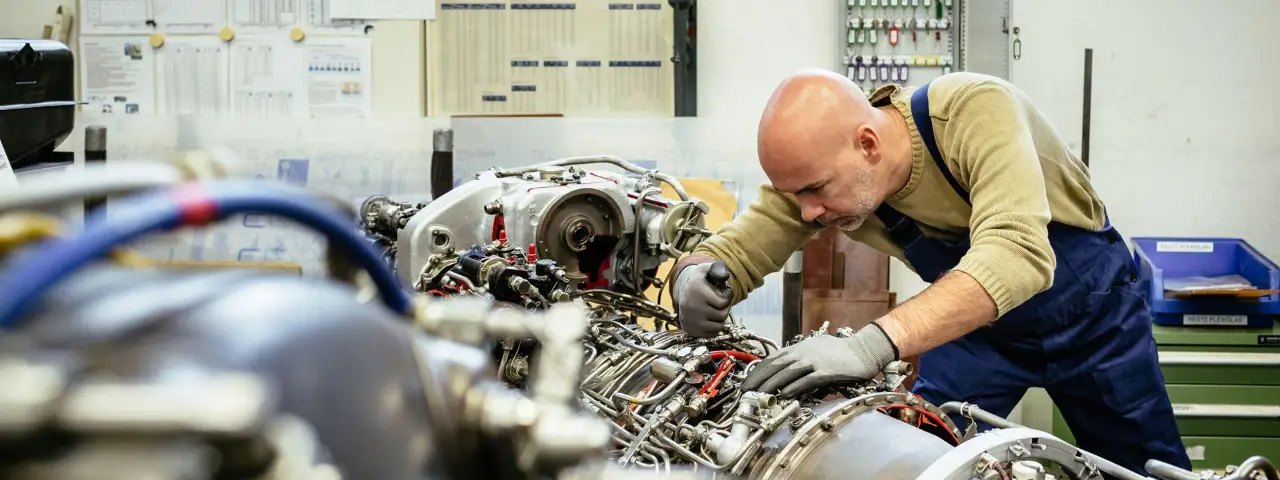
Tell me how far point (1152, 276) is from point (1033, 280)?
2.22 metres

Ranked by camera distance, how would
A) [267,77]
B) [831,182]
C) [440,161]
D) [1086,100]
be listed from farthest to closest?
[267,77] < [1086,100] < [440,161] < [831,182]

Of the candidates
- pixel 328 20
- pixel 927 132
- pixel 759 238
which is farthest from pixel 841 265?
pixel 328 20

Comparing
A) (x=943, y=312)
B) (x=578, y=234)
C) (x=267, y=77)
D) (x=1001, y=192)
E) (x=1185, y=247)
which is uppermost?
(x=267, y=77)

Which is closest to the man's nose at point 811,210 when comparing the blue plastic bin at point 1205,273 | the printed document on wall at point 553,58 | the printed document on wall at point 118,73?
the blue plastic bin at point 1205,273

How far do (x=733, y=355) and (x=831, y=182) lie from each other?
462 mm

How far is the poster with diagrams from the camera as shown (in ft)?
14.8

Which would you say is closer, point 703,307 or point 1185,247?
point 703,307

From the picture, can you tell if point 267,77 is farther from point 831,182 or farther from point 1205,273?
point 1205,273

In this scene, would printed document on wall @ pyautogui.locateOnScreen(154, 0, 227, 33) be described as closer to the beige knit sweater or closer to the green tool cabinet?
the beige knit sweater

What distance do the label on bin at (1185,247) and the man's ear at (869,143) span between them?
97.4 inches

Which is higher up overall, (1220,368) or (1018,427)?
(1018,427)

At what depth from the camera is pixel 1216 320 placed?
3639 mm

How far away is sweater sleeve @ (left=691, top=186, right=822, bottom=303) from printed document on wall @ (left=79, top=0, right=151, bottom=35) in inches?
131

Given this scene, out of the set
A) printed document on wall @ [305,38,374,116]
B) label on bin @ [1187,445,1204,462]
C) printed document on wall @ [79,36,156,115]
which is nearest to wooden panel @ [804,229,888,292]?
label on bin @ [1187,445,1204,462]
